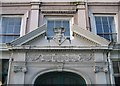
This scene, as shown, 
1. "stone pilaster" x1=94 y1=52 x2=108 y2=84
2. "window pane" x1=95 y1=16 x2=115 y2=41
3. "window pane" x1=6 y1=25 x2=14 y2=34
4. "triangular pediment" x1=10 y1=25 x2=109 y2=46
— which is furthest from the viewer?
"window pane" x1=6 y1=25 x2=14 y2=34

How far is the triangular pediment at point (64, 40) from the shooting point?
12891mm

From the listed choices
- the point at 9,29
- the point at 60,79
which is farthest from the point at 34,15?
the point at 60,79

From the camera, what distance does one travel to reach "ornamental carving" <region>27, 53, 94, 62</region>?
500 inches

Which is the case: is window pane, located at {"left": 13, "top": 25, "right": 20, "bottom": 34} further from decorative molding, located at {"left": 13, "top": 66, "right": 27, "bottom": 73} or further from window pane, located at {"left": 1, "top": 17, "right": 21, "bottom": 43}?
decorative molding, located at {"left": 13, "top": 66, "right": 27, "bottom": 73}

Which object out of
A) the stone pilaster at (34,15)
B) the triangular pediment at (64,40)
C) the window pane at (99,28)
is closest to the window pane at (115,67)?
the triangular pediment at (64,40)

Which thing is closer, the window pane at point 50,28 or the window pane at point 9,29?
the window pane at point 50,28

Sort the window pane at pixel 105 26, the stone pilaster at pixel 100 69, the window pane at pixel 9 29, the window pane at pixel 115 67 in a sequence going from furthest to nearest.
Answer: the window pane at pixel 9 29, the window pane at pixel 105 26, the window pane at pixel 115 67, the stone pilaster at pixel 100 69

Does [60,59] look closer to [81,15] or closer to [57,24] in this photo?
[57,24]

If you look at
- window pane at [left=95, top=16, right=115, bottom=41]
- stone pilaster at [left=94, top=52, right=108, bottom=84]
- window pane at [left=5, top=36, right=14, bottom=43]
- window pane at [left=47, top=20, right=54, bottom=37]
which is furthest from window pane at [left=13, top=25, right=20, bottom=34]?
stone pilaster at [left=94, top=52, right=108, bottom=84]

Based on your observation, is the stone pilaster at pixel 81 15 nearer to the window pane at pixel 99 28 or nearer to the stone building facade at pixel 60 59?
the window pane at pixel 99 28

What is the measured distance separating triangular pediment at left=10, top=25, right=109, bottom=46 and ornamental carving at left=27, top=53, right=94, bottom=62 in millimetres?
604

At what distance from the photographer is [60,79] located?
12.6 meters

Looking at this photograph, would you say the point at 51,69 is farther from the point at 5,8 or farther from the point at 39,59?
the point at 5,8

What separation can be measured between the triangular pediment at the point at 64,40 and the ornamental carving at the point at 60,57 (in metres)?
0.60
